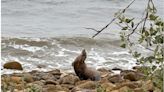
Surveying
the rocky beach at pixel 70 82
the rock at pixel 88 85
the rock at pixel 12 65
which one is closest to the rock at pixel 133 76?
the rocky beach at pixel 70 82

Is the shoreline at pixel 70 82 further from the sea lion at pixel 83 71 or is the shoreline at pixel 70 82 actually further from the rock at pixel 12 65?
the rock at pixel 12 65

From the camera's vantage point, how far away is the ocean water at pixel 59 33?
33.6 feet

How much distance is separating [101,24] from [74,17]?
1.10 m

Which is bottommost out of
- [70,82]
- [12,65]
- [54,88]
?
[12,65]

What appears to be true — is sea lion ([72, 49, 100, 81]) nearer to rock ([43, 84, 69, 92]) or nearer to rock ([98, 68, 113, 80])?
rock ([98, 68, 113, 80])

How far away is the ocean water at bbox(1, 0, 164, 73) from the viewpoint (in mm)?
10227

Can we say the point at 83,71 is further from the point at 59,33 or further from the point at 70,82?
the point at 59,33

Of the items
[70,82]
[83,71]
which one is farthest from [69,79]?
[83,71]

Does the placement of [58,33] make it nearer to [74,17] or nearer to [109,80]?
[74,17]

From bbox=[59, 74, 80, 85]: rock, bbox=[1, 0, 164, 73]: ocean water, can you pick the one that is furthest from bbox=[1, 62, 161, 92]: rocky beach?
bbox=[1, 0, 164, 73]: ocean water

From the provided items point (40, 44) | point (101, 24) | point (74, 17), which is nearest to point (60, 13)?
point (74, 17)

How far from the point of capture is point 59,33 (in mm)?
13172

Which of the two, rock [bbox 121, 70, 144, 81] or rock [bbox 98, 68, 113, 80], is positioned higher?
rock [bbox 121, 70, 144, 81]

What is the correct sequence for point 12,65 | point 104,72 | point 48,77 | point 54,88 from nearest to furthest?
point 54,88, point 48,77, point 104,72, point 12,65
